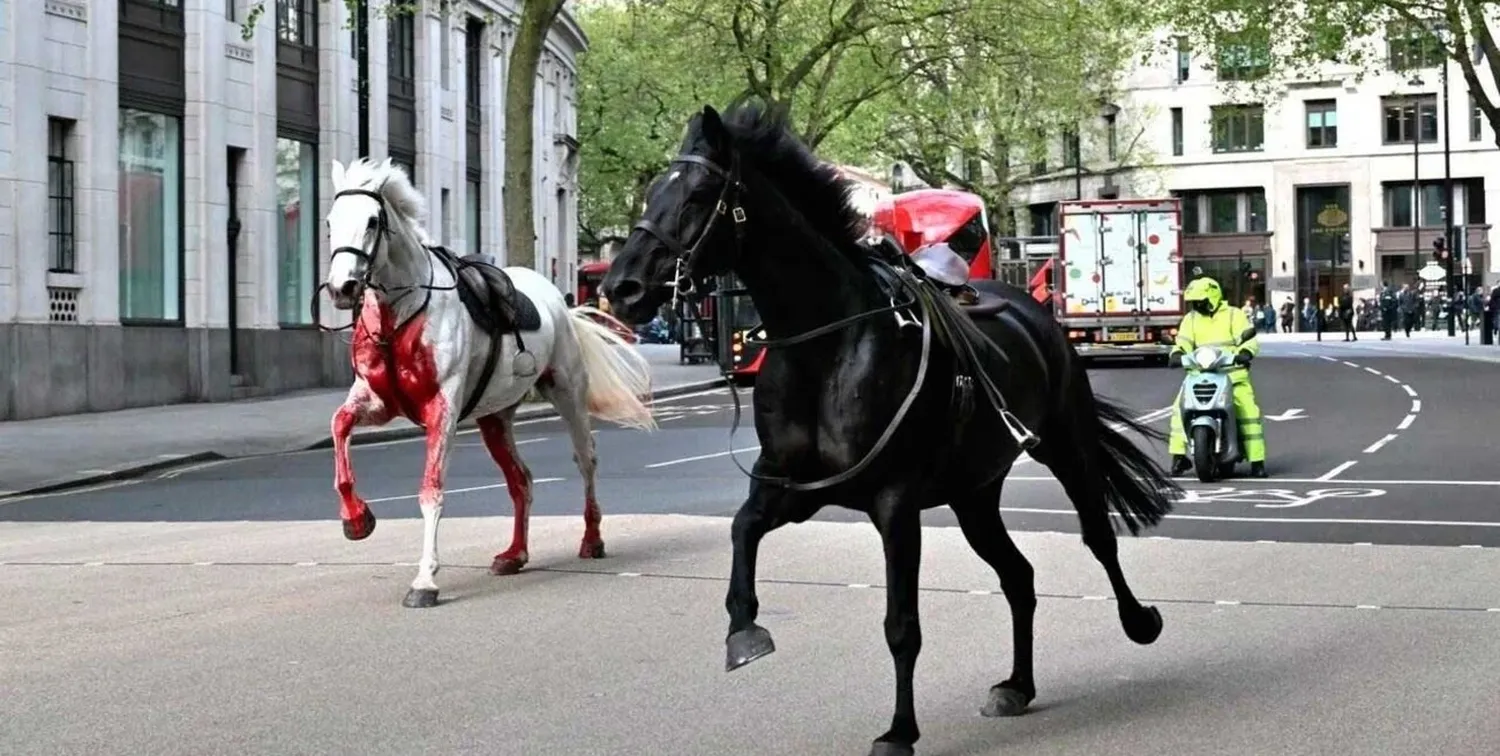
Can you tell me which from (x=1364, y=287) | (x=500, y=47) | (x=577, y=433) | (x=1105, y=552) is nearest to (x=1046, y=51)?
(x=500, y=47)

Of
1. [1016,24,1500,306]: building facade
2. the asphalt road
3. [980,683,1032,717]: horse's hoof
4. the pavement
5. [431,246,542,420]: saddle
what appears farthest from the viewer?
[1016,24,1500,306]: building facade

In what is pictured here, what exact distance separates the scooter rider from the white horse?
7.44m

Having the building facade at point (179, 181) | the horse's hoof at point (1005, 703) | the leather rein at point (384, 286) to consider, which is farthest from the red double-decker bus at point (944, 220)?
the horse's hoof at point (1005, 703)

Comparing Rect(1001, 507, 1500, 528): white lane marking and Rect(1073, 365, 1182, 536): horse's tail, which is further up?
Rect(1073, 365, 1182, 536): horse's tail

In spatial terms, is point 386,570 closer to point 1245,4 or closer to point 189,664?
point 189,664

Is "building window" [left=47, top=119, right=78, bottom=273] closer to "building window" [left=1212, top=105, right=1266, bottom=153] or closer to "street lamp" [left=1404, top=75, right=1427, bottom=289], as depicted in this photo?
"street lamp" [left=1404, top=75, right=1427, bottom=289]

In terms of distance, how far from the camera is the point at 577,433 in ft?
40.7

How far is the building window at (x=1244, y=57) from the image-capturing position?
4450 cm

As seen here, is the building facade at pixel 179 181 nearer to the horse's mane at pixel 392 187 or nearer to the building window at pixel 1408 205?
the horse's mane at pixel 392 187

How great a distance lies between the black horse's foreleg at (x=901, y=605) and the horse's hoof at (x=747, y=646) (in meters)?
0.37

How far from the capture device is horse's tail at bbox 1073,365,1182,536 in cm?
829

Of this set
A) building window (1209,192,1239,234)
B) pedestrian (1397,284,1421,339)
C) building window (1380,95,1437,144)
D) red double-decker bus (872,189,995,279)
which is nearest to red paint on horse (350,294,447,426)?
red double-decker bus (872,189,995,279)

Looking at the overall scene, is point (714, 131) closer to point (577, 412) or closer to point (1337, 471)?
point (577, 412)

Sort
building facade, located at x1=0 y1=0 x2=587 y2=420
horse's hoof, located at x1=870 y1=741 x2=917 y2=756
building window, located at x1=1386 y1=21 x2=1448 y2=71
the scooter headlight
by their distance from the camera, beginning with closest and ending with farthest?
1. horse's hoof, located at x1=870 y1=741 x2=917 y2=756
2. the scooter headlight
3. building facade, located at x1=0 y1=0 x2=587 y2=420
4. building window, located at x1=1386 y1=21 x2=1448 y2=71
